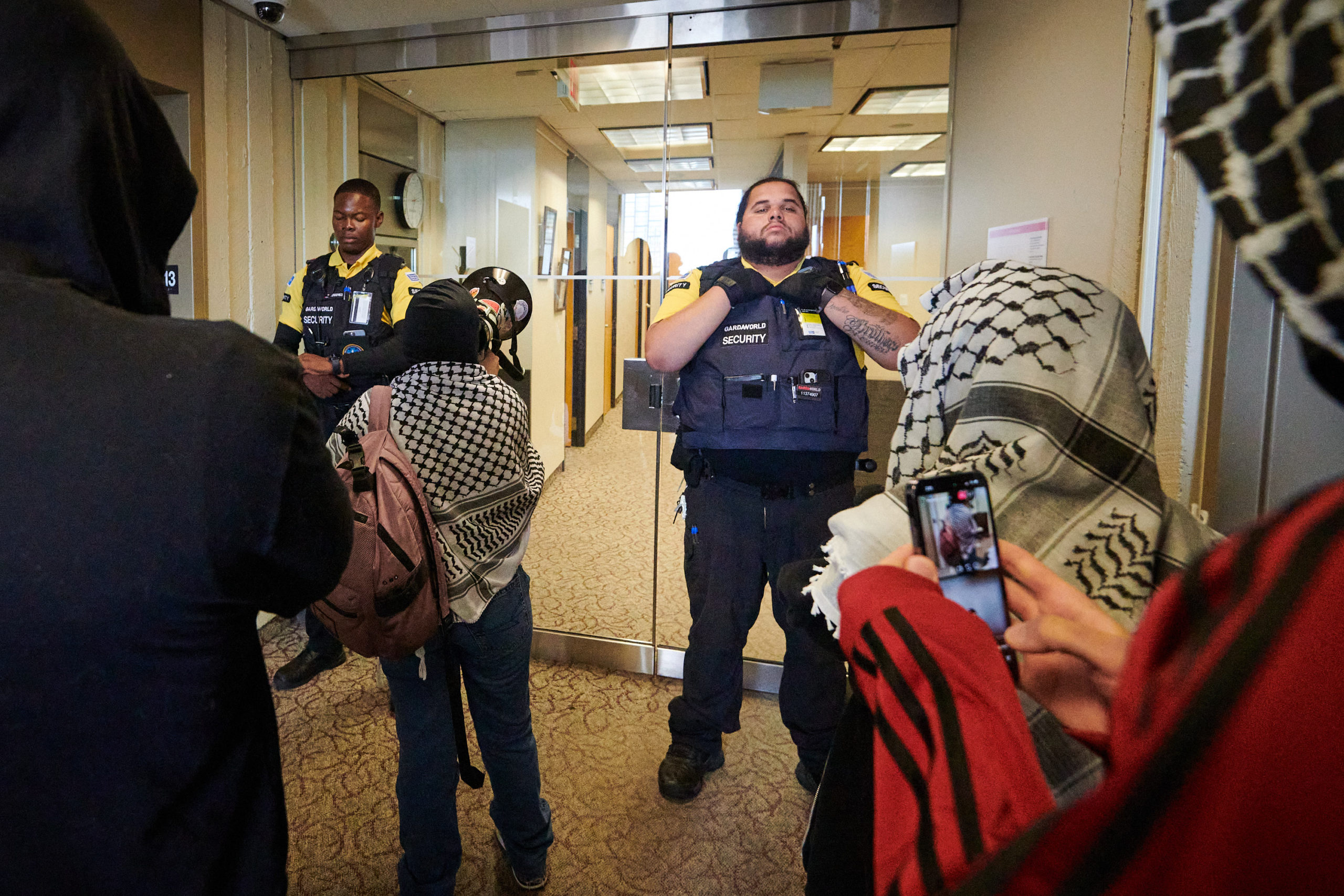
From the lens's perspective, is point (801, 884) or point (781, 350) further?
point (781, 350)

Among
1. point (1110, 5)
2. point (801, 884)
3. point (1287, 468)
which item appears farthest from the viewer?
point (801, 884)

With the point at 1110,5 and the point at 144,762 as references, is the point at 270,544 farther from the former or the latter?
the point at 1110,5

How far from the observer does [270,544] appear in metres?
0.74

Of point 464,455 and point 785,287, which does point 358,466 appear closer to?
point 464,455

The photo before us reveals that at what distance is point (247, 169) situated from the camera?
9.87 ft

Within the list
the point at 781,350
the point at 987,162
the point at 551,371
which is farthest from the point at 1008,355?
the point at 551,371

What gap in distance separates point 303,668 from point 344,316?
1.42 m

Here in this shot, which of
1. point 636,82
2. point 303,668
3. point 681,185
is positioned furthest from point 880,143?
point 303,668

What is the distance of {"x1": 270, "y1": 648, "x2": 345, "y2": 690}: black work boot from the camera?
272 cm

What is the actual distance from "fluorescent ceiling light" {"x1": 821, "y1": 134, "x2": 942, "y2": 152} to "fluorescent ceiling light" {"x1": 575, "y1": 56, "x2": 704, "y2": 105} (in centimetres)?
57

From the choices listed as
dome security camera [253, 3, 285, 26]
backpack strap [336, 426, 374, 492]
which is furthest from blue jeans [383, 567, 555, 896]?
dome security camera [253, 3, 285, 26]

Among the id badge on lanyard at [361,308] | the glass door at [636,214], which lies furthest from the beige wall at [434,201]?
the id badge on lanyard at [361,308]

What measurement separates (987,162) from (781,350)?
0.86m

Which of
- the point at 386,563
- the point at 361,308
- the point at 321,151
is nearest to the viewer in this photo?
the point at 386,563
